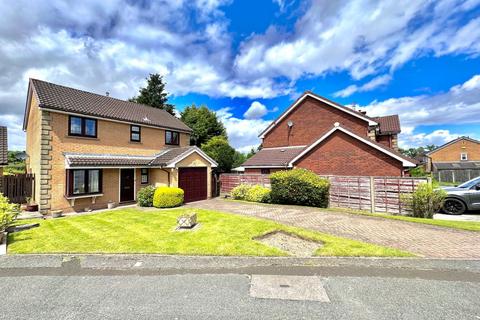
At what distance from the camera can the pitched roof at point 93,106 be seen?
13.2 m

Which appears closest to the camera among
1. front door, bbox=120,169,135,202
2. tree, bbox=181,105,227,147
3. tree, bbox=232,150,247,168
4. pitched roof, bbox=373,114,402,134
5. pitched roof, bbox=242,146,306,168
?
front door, bbox=120,169,135,202

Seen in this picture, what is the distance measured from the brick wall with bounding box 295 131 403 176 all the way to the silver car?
104 inches

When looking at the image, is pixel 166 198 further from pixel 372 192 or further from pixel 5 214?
pixel 372 192

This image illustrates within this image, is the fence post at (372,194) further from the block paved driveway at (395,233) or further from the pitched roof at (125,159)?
the pitched roof at (125,159)

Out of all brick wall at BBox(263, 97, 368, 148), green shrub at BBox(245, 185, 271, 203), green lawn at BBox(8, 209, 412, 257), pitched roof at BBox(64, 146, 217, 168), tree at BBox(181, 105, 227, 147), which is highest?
tree at BBox(181, 105, 227, 147)

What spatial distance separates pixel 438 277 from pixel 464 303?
3.30 ft

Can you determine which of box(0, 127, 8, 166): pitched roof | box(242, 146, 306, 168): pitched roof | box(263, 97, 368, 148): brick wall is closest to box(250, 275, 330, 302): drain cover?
box(242, 146, 306, 168): pitched roof

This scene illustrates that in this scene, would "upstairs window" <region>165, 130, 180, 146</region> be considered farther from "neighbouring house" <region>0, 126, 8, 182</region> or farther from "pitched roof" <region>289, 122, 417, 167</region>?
"pitched roof" <region>289, 122, 417, 167</region>

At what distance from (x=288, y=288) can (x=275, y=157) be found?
57.2ft

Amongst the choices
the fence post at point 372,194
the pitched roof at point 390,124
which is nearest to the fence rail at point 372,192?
the fence post at point 372,194

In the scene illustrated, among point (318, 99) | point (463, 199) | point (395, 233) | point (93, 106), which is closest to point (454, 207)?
point (463, 199)

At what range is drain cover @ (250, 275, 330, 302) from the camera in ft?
13.7

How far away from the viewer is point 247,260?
5.80 metres

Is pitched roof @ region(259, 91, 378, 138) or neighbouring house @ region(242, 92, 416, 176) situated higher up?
pitched roof @ region(259, 91, 378, 138)
